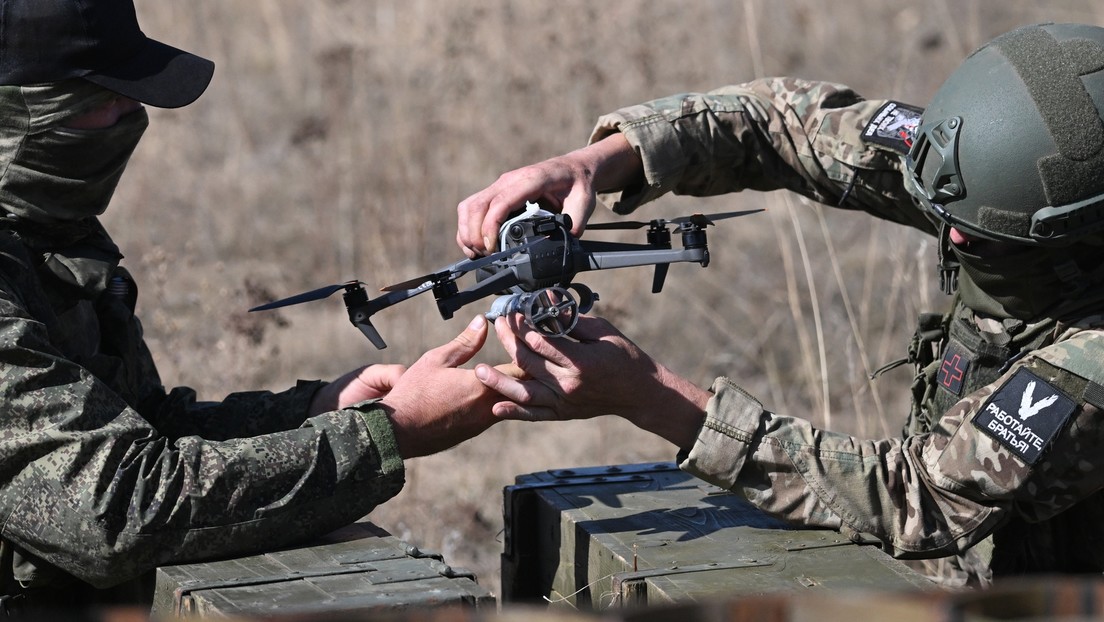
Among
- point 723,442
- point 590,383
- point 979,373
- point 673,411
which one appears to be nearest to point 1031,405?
point 979,373

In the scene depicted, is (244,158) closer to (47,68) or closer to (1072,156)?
(47,68)

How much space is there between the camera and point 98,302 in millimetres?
4055

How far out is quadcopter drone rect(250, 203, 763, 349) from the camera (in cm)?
363

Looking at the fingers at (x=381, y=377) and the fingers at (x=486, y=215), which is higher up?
the fingers at (x=486, y=215)

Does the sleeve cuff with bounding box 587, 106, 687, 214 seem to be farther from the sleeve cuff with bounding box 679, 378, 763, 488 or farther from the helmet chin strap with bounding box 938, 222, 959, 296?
the sleeve cuff with bounding box 679, 378, 763, 488

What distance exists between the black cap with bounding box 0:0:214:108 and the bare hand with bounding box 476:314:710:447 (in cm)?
128

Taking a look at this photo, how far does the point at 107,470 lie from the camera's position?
329cm

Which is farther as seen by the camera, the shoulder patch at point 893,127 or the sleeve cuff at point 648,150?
the sleeve cuff at point 648,150

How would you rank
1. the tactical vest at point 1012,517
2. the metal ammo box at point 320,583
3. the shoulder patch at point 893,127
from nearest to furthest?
1. the metal ammo box at point 320,583
2. the tactical vest at point 1012,517
3. the shoulder patch at point 893,127

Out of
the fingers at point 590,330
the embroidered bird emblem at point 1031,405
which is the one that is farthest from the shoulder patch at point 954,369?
the fingers at point 590,330

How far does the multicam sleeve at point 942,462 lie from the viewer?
3668 millimetres

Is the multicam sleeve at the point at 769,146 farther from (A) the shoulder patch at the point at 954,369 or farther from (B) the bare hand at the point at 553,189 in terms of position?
(A) the shoulder patch at the point at 954,369

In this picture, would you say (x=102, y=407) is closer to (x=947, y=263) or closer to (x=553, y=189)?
(x=553, y=189)

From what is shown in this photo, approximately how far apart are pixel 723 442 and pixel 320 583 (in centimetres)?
129
